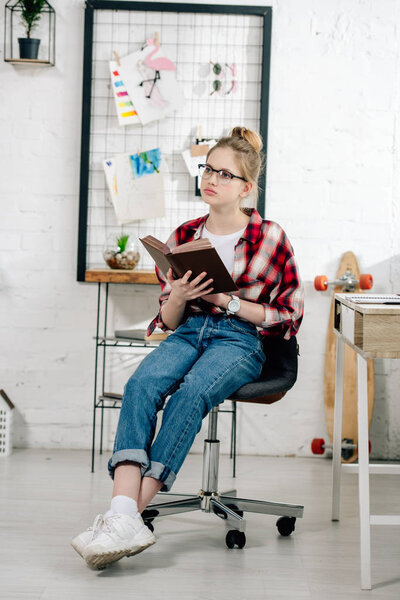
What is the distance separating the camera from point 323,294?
11.5ft

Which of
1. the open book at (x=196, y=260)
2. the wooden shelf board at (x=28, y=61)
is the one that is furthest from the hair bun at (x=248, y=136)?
the wooden shelf board at (x=28, y=61)

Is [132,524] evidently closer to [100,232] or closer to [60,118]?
[100,232]

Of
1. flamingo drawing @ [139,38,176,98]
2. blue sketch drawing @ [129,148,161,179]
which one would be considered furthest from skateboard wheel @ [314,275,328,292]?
flamingo drawing @ [139,38,176,98]

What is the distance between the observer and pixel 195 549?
7.41ft

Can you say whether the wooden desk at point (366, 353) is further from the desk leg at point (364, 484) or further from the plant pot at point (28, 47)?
the plant pot at point (28, 47)

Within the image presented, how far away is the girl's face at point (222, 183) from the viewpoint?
2367 millimetres

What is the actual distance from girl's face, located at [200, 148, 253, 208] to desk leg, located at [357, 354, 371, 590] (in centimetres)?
65

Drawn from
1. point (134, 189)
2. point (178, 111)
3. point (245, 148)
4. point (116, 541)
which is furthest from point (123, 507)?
point (178, 111)

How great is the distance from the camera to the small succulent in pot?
3270mm

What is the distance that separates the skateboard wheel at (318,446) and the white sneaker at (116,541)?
1.60 metres

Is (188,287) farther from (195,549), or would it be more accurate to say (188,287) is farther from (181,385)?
(195,549)

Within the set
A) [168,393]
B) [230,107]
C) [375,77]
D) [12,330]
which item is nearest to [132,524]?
[168,393]

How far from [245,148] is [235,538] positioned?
1.16m

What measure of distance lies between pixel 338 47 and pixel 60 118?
1.27 meters
